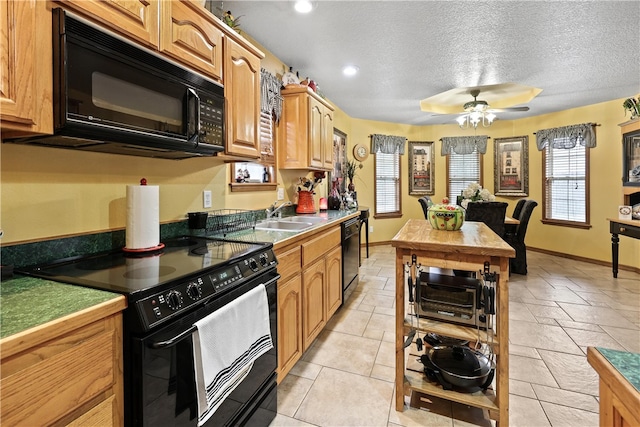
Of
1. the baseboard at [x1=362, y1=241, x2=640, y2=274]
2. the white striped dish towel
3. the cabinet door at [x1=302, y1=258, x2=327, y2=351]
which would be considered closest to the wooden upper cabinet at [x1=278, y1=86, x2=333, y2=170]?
the cabinet door at [x1=302, y1=258, x2=327, y2=351]

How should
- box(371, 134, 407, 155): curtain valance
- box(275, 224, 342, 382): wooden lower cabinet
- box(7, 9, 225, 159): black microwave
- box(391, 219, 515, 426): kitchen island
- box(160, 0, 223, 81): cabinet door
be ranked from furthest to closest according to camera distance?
box(371, 134, 407, 155): curtain valance, box(275, 224, 342, 382): wooden lower cabinet, box(391, 219, 515, 426): kitchen island, box(160, 0, 223, 81): cabinet door, box(7, 9, 225, 159): black microwave

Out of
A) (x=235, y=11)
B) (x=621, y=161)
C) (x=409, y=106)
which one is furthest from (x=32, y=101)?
(x=621, y=161)

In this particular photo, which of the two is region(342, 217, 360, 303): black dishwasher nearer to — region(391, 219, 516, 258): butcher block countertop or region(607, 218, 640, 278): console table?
region(391, 219, 516, 258): butcher block countertop

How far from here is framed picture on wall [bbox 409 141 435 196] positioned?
21.0ft

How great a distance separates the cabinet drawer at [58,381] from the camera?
64 cm

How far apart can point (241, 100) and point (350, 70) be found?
1984 millimetres

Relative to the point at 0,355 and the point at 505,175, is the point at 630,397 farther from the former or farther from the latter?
the point at 505,175

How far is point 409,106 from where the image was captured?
500 cm

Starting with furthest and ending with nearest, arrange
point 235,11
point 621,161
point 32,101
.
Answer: point 621,161 → point 235,11 → point 32,101

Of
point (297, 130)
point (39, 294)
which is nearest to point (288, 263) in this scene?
point (39, 294)

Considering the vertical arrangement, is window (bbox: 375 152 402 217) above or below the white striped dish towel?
above

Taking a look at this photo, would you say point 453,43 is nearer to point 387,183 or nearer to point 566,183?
point 387,183

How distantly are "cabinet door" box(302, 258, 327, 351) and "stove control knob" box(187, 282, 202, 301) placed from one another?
105 centimetres

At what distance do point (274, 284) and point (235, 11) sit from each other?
2059mm
